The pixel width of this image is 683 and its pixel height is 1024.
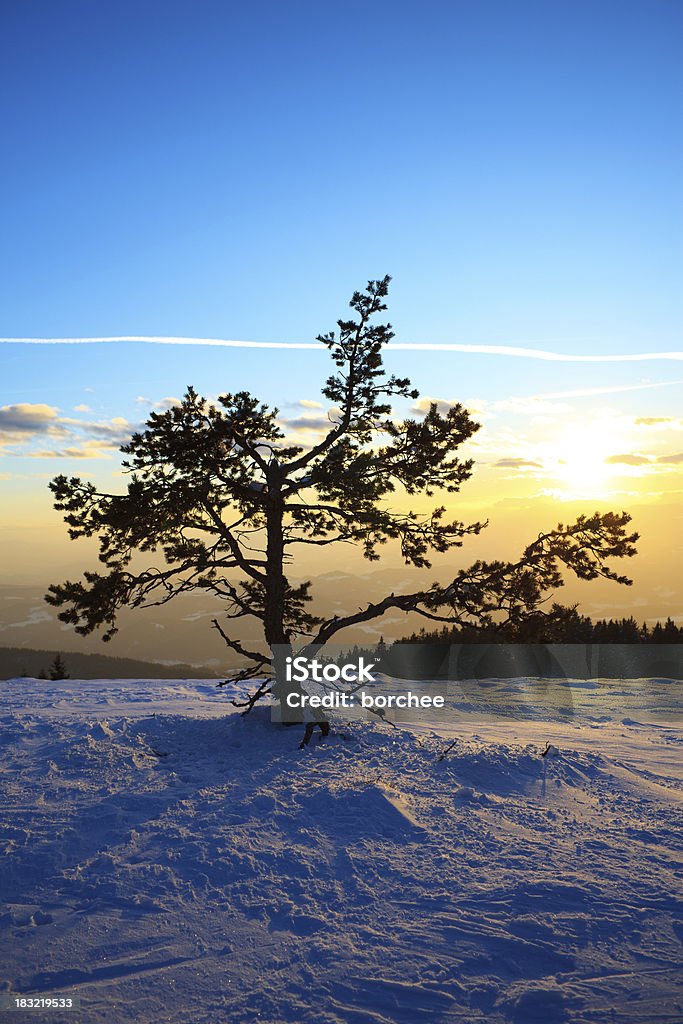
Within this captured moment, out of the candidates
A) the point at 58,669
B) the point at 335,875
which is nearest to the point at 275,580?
the point at 335,875

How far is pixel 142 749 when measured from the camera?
11.6 metres

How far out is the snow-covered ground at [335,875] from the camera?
559 centimetres

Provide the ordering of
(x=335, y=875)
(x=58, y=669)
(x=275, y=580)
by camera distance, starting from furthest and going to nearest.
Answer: (x=58, y=669) → (x=275, y=580) → (x=335, y=875)

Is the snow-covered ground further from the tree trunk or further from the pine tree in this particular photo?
the pine tree

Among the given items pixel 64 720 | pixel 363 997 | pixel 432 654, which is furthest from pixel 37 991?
pixel 432 654

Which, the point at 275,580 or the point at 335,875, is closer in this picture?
the point at 335,875

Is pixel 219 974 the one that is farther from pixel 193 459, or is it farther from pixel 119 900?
pixel 193 459

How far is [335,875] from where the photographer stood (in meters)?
7.65

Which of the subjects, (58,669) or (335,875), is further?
(58,669)

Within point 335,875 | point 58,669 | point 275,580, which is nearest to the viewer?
point 335,875

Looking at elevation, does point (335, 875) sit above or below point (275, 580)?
below

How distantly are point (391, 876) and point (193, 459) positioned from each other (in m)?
7.15

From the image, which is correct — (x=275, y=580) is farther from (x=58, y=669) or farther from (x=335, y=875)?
(x=58, y=669)

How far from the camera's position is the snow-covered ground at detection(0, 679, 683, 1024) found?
5590 mm
